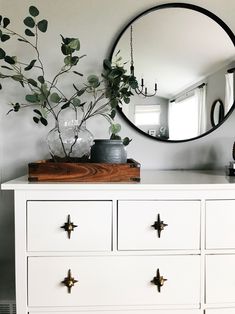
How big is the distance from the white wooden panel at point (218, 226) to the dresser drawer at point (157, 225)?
0.04 meters

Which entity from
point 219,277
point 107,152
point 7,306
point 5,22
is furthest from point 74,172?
point 7,306

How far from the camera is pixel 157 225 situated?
1.38 m

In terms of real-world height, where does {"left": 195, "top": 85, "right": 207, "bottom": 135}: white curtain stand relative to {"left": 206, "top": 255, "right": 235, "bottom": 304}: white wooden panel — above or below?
above

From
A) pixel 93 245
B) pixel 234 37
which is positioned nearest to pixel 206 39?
pixel 234 37

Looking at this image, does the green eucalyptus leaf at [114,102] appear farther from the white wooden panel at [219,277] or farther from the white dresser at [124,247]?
the white wooden panel at [219,277]

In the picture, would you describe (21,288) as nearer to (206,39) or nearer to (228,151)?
(228,151)

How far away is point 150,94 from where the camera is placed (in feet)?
6.12

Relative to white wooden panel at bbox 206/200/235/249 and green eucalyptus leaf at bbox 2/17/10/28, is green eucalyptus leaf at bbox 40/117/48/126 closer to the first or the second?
green eucalyptus leaf at bbox 2/17/10/28

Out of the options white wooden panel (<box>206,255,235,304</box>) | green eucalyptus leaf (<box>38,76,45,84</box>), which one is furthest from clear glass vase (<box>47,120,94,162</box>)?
white wooden panel (<box>206,255,235,304</box>)

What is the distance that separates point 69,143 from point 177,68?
2.21ft

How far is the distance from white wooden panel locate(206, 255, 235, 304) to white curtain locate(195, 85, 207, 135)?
71 centimetres

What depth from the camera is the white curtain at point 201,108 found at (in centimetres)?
187

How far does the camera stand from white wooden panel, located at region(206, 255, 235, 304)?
140cm

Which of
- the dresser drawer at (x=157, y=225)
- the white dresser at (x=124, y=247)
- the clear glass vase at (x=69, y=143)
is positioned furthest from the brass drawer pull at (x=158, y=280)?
the clear glass vase at (x=69, y=143)
